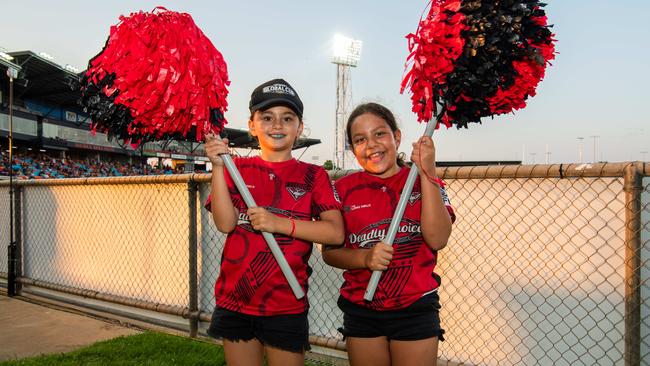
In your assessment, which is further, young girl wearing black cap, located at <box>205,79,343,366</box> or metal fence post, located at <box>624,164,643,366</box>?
metal fence post, located at <box>624,164,643,366</box>

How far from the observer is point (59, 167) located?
37.9m

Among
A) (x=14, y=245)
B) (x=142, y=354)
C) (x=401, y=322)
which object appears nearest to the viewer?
(x=401, y=322)

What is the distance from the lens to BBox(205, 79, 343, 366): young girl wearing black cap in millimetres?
1960

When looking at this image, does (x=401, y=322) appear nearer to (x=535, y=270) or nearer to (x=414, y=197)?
(x=414, y=197)

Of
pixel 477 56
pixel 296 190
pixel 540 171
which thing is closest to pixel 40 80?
pixel 296 190

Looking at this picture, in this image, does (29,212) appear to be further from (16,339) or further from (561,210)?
(561,210)

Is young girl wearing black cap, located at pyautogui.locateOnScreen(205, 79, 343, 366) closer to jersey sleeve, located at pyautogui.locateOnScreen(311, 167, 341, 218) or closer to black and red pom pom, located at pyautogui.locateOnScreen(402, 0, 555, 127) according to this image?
jersey sleeve, located at pyautogui.locateOnScreen(311, 167, 341, 218)

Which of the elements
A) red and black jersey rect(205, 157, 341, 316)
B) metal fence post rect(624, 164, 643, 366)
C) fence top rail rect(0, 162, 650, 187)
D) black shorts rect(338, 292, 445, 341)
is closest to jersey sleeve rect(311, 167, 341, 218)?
red and black jersey rect(205, 157, 341, 316)

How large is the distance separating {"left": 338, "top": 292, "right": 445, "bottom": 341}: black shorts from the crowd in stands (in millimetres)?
26194

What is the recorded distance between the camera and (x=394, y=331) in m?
1.90

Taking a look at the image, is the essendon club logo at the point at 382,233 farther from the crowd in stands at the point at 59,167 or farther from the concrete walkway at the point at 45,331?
the crowd in stands at the point at 59,167

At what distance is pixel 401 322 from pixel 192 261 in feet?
9.43

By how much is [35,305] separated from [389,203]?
5315 mm

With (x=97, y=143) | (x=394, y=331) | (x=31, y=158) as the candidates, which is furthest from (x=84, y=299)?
(x=97, y=143)
